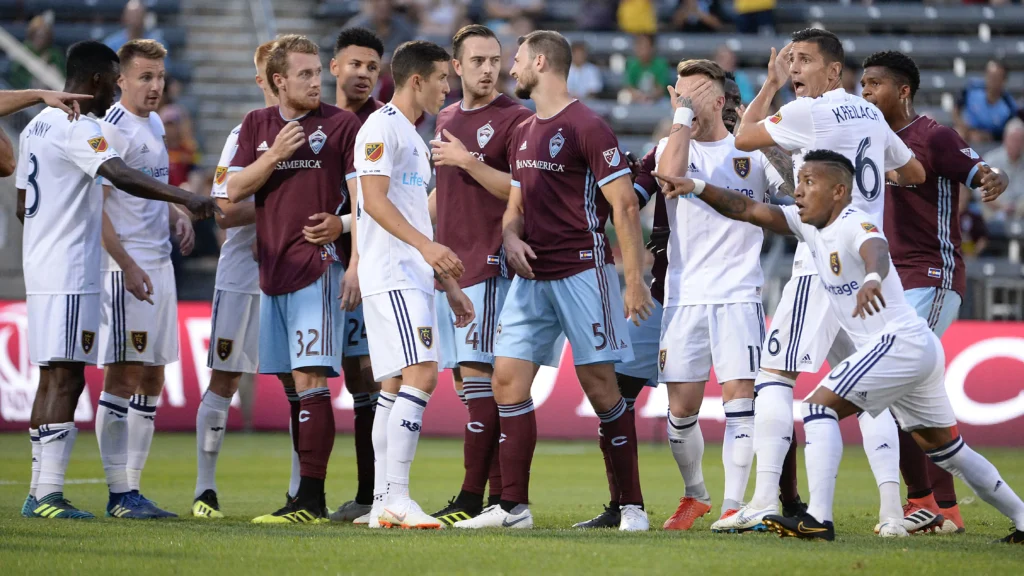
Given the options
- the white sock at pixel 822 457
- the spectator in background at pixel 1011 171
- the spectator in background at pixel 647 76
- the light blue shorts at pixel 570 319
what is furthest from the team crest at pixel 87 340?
the spectator in background at pixel 1011 171

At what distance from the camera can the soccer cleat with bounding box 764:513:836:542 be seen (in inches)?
249

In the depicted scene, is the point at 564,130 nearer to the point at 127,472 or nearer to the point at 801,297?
the point at 801,297

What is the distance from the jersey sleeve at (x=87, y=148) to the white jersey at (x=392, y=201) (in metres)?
1.64

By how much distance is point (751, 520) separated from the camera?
22.8 feet

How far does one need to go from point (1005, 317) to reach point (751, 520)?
8710mm

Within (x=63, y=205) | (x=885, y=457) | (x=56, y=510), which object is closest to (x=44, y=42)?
(x=63, y=205)

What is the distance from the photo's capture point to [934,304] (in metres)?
7.95

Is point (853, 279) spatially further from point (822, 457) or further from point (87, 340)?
point (87, 340)

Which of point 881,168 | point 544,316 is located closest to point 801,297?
point 881,168

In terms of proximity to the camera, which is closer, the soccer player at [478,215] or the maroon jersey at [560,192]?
the maroon jersey at [560,192]

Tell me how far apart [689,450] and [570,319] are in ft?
3.76

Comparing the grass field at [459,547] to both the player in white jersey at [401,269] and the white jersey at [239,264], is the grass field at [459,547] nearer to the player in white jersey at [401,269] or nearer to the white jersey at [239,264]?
the player in white jersey at [401,269]

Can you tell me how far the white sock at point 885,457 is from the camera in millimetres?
7324

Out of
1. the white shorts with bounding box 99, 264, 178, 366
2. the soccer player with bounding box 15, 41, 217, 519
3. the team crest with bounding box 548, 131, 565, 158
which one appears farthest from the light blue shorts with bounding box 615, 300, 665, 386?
the white shorts with bounding box 99, 264, 178, 366
